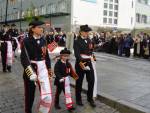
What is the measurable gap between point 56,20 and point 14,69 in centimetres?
4113

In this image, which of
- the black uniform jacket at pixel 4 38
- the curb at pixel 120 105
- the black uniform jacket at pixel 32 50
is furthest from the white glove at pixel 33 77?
the black uniform jacket at pixel 4 38

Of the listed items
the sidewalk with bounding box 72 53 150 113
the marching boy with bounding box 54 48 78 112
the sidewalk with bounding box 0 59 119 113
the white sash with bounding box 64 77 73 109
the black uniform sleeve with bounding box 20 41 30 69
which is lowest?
the sidewalk with bounding box 0 59 119 113

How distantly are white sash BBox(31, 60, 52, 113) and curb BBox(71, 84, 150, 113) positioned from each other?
1.95 m

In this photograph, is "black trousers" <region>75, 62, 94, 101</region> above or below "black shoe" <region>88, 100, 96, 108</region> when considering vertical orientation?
above

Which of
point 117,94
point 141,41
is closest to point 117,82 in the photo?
point 117,94

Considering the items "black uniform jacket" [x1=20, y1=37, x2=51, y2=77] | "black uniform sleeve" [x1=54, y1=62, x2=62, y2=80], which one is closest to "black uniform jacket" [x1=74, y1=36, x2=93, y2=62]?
"black uniform sleeve" [x1=54, y1=62, x2=62, y2=80]

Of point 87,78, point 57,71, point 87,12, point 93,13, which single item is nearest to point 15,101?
point 57,71

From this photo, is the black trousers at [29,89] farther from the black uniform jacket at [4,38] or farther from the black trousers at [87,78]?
the black uniform jacket at [4,38]

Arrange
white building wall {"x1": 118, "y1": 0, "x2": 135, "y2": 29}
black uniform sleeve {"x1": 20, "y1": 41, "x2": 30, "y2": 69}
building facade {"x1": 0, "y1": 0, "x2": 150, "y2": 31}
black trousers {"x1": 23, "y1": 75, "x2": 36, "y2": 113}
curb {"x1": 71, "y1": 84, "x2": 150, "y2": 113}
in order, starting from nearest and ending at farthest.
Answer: black uniform sleeve {"x1": 20, "y1": 41, "x2": 30, "y2": 69} → black trousers {"x1": 23, "y1": 75, "x2": 36, "y2": 113} → curb {"x1": 71, "y1": 84, "x2": 150, "y2": 113} → building facade {"x1": 0, "y1": 0, "x2": 150, "y2": 31} → white building wall {"x1": 118, "y1": 0, "x2": 135, "y2": 29}

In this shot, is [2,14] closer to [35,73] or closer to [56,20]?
[56,20]

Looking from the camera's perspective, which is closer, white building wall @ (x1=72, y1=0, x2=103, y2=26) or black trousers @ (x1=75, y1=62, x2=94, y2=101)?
black trousers @ (x1=75, y1=62, x2=94, y2=101)

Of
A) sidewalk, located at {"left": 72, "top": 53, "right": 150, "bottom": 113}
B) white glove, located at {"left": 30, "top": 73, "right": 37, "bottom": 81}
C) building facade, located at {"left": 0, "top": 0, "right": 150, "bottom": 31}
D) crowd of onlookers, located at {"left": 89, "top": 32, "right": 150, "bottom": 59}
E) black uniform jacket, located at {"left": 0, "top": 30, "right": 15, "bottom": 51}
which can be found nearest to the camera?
white glove, located at {"left": 30, "top": 73, "right": 37, "bottom": 81}

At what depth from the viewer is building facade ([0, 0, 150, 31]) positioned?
1953 inches

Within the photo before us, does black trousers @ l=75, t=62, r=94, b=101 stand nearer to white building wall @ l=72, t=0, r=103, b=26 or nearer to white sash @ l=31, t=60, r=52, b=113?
white sash @ l=31, t=60, r=52, b=113
